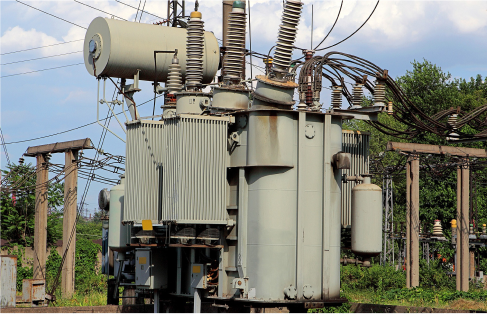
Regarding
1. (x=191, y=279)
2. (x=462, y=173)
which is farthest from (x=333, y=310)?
(x=462, y=173)

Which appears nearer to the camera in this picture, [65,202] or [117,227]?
[117,227]

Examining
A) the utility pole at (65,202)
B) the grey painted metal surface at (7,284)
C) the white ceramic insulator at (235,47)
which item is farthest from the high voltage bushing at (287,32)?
the utility pole at (65,202)

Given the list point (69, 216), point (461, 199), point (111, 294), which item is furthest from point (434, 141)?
point (111, 294)

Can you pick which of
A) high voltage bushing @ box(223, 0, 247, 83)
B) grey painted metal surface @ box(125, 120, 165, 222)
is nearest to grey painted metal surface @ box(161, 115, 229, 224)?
grey painted metal surface @ box(125, 120, 165, 222)

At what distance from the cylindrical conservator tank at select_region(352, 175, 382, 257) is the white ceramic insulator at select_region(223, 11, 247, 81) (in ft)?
11.7

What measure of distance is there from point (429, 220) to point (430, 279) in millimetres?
16987

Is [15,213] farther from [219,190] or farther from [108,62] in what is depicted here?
[219,190]

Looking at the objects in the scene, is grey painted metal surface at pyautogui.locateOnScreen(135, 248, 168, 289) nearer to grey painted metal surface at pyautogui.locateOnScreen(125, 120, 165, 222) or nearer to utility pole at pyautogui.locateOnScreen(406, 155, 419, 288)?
grey painted metal surface at pyautogui.locateOnScreen(125, 120, 165, 222)

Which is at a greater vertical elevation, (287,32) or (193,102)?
(287,32)

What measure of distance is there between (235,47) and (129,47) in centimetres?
361

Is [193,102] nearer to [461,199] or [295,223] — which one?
[295,223]

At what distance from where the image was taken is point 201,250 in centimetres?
1372

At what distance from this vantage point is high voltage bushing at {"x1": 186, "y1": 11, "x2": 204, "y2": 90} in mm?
13930

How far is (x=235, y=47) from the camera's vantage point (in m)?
13.7
